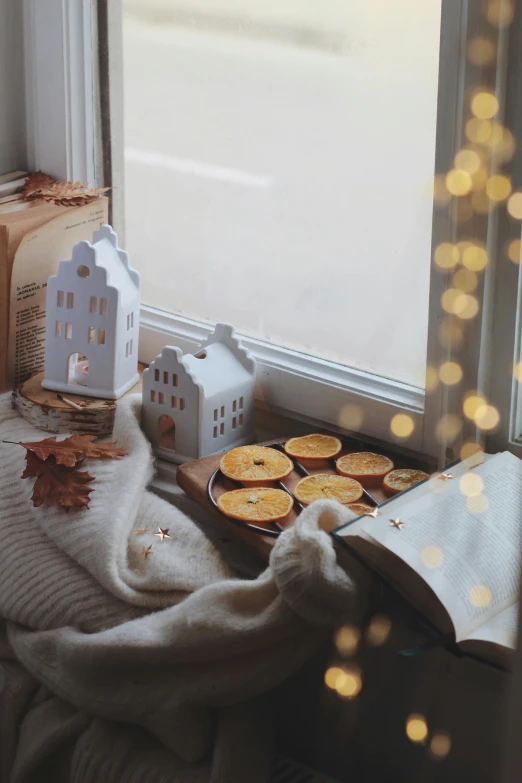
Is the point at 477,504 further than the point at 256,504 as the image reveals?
No

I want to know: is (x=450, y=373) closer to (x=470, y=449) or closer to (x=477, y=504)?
(x=470, y=449)

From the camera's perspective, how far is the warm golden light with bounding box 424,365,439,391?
3.68 ft

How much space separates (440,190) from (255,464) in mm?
A: 427

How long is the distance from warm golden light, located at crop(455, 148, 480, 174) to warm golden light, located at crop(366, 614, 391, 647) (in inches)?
20.4

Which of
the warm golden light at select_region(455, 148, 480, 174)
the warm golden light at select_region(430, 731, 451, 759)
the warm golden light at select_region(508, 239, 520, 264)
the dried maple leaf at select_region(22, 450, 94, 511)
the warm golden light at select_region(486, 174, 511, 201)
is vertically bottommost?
the warm golden light at select_region(430, 731, 451, 759)

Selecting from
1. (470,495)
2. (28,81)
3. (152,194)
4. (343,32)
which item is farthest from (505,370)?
(28,81)

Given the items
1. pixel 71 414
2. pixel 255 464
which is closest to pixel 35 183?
pixel 71 414

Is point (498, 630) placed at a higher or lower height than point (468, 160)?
lower

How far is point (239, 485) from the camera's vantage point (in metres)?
1.16

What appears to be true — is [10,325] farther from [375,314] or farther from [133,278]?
[375,314]

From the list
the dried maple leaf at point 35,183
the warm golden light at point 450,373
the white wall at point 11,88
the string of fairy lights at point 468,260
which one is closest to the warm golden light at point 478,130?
the string of fairy lights at point 468,260

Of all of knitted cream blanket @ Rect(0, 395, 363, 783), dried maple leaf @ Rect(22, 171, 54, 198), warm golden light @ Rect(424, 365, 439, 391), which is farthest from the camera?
dried maple leaf @ Rect(22, 171, 54, 198)

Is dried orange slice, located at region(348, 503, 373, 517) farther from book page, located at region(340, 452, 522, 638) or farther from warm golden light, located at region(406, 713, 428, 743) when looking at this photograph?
warm golden light, located at region(406, 713, 428, 743)

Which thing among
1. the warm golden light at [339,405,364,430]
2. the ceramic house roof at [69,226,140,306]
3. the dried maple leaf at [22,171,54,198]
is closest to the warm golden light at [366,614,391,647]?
the warm golden light at [339,405,364,430]
